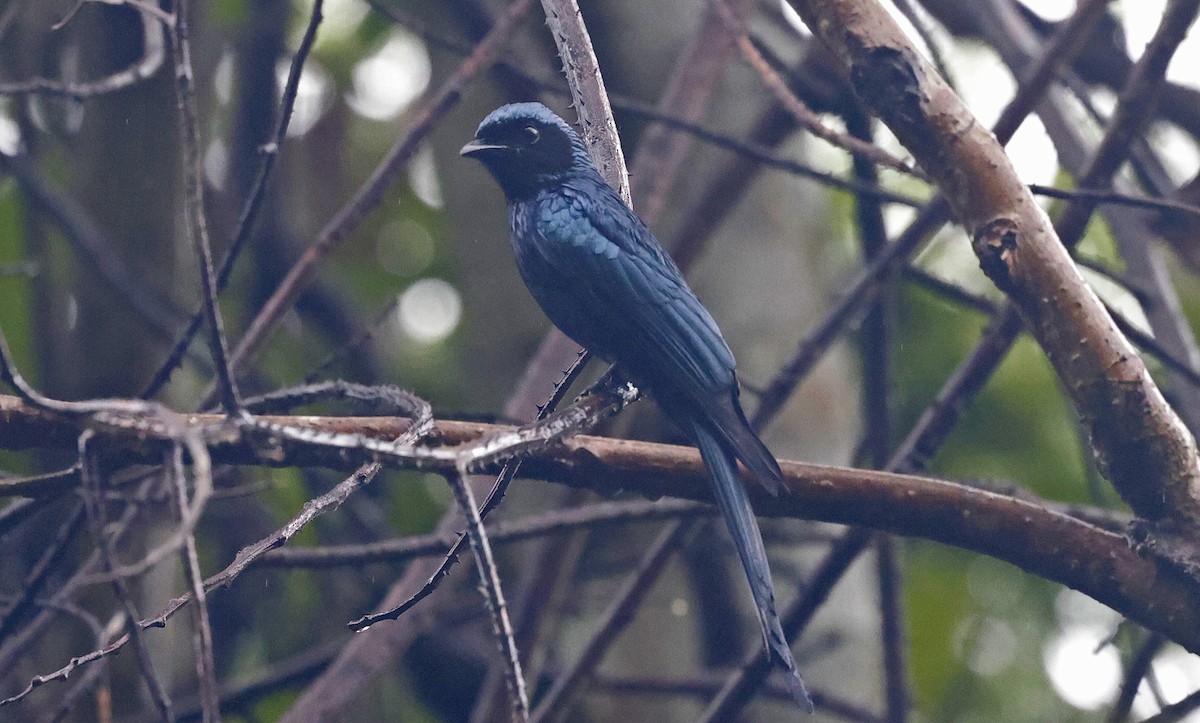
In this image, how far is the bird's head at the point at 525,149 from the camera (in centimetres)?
422

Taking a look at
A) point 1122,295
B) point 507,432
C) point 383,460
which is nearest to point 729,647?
point 1122,295

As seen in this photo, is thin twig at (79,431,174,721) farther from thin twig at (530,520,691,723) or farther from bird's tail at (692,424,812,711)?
thin twig at (530,520,691,723)

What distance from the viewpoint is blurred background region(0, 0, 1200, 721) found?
515cm

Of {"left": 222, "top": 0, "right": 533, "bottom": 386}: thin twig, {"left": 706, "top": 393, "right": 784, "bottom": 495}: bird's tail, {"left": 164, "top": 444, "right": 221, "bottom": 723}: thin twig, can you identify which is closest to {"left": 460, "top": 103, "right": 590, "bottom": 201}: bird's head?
{"left": 222, "top": 0, "right": 533, "bottom": 386}: thin twig

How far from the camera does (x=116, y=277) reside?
467 cm

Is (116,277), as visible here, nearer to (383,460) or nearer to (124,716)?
(124,716)

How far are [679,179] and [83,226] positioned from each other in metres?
3.18

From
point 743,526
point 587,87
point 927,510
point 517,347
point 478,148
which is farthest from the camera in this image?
point 517,347

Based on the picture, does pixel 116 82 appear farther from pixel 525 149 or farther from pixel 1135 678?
pixel 1135 678

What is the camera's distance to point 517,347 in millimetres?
6531

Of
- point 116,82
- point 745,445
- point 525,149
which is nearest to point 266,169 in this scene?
point 116,82

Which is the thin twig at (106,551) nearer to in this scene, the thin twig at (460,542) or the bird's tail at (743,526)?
the thin twig at (460,542)

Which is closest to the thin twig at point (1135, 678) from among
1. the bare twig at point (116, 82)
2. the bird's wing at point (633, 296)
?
the bird's wing at point (633, 296)

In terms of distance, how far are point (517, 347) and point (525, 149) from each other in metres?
2.37
